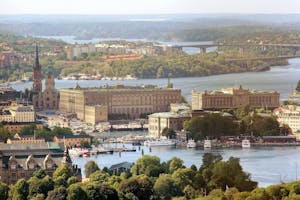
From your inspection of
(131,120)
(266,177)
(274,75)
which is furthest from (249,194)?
(274,75)

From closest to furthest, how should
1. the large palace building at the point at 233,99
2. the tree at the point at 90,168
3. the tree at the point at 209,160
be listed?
the tree at the point at 209,160 → the tree at the point at 90,168 → the large palace building at the point at 233,99

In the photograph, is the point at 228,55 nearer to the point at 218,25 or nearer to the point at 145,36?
the point at 218,25

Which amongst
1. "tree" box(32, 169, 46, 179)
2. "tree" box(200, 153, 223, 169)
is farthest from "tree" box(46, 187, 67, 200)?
"tree" box(200, 153, 223, 169)

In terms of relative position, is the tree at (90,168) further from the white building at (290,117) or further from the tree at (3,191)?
the white building at (290,117)

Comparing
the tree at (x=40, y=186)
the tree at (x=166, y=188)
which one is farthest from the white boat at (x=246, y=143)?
the tree at (x=40, y=186)

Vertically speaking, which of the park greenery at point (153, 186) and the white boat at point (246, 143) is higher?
the park greenery at point (153, 186)

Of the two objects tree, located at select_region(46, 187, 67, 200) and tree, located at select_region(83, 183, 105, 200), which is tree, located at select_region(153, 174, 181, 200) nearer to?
tree, located at select_region(83, 183, 105, 200)
